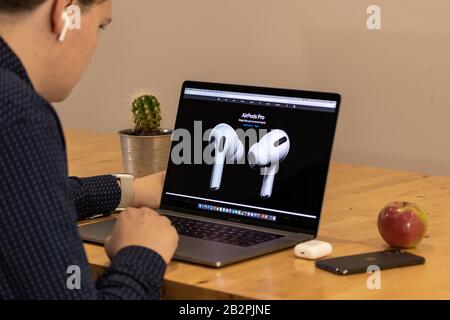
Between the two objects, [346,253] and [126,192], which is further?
[126,192]

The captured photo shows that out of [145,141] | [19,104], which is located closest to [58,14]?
[19,104]

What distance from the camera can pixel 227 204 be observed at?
171cm

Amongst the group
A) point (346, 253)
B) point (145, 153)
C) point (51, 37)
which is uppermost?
point (51, 37)

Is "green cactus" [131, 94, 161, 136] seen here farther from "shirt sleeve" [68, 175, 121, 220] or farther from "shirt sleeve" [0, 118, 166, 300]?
"shirt sleeve" [0, 118, 166, 300]

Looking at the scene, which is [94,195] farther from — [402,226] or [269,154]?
[402,226]

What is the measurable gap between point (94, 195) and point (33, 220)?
2.18ft

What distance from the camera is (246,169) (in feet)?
5.60

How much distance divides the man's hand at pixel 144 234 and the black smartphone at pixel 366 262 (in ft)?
0.81

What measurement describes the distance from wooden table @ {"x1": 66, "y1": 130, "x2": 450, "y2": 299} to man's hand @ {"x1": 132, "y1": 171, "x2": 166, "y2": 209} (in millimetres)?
254

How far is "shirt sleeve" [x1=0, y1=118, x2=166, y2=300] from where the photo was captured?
3.72ft

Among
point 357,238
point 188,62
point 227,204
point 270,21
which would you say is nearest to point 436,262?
point 357,238

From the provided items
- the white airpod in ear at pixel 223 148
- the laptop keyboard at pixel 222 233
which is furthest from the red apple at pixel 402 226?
the white airpod in ear at pixel 223 148

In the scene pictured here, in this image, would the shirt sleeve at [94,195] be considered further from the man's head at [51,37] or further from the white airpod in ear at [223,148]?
the man's head at [51,37]

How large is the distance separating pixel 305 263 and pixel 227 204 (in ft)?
0.92
